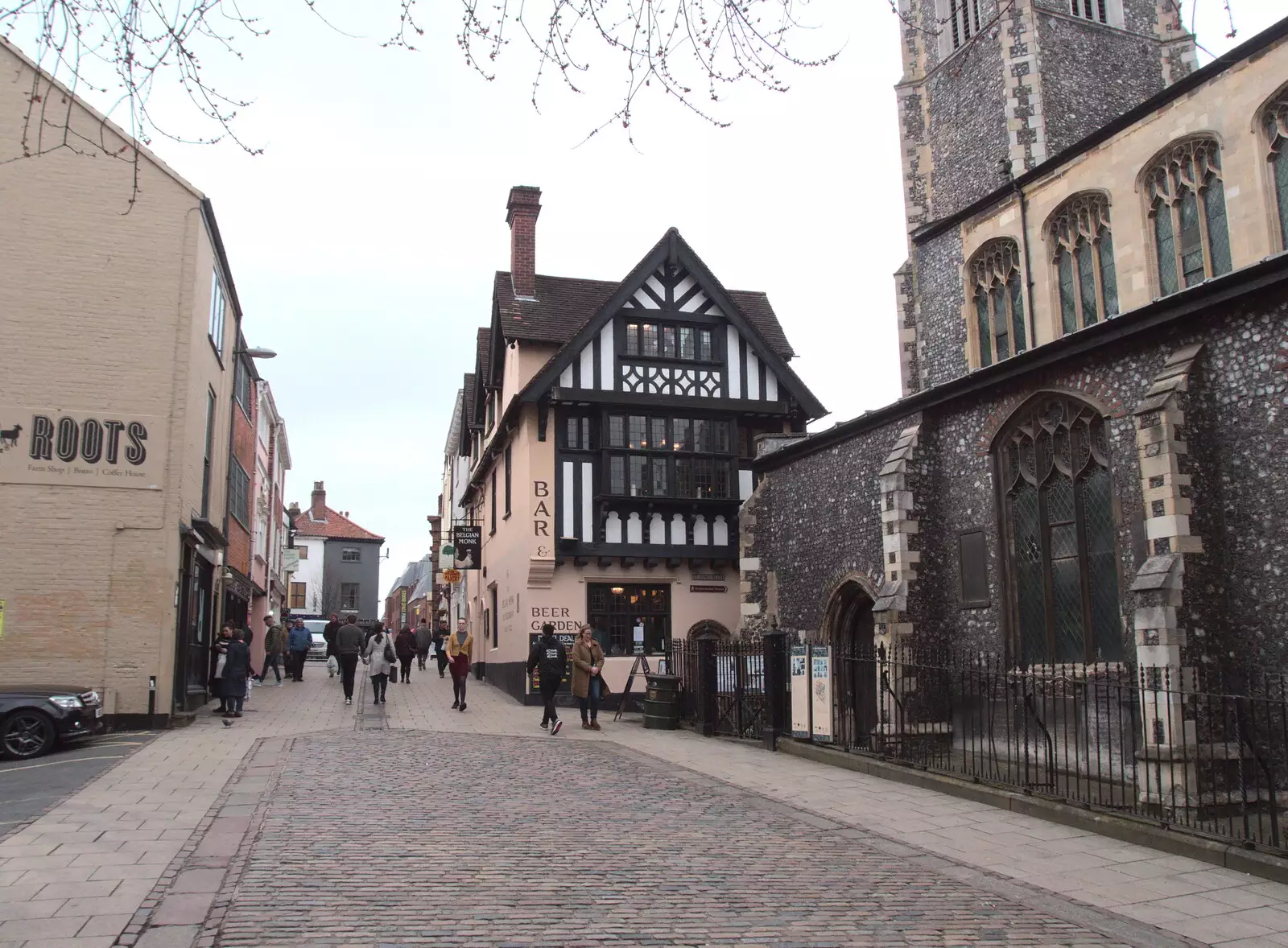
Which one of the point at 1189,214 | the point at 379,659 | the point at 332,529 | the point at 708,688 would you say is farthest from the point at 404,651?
the point at 332,529

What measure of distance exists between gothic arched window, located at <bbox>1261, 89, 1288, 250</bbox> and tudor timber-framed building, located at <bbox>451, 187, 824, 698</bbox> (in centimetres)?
1180

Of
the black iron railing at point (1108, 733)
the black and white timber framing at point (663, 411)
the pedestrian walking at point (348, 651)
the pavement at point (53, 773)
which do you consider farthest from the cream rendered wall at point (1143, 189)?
the pavement at point (53, 773)

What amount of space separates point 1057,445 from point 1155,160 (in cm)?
479

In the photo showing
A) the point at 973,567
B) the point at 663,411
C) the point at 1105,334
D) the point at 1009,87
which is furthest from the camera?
the point at 663,411

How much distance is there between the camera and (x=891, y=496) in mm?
14711

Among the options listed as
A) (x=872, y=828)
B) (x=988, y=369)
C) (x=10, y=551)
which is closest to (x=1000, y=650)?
(x=988, y=369)

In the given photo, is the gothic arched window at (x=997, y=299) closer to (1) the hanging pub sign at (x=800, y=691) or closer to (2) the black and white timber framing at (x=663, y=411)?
(2) the black and white timber framing at (x=663, y=411)

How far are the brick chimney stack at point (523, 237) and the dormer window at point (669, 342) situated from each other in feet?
11.2

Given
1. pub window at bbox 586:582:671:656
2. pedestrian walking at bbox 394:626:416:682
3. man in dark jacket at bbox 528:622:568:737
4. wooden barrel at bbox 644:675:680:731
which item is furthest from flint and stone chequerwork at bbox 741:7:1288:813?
pedestrian walking at bbox 394:626:416:682

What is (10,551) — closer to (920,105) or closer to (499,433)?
(499,433)

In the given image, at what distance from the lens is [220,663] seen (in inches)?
798

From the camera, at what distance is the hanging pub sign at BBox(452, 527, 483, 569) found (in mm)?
28781

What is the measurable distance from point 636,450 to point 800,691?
30.4 ft

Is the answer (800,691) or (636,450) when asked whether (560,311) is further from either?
(800,691)
